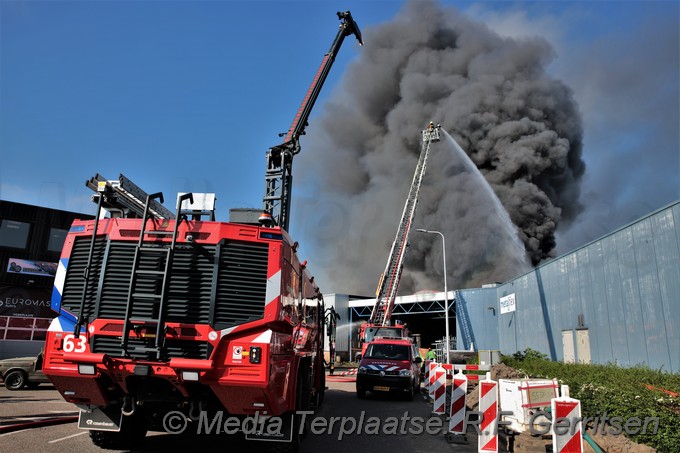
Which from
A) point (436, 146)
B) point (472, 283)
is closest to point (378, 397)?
point (472, 283)

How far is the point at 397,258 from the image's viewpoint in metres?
32.6

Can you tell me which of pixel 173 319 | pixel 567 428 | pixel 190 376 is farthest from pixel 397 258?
pixel 190 376

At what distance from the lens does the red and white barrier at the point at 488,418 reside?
6.16 m

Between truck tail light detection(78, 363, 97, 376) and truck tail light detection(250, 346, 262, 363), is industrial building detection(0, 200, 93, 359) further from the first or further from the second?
truck tail light detection(250, 346, 262, 363)

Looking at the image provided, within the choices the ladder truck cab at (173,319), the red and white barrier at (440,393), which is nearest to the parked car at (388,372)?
the red and white barrier at (440,393)

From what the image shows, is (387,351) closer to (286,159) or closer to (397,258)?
(286,159)

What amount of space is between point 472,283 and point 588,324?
23.9m

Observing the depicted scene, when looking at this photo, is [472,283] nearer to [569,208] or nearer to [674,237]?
[569,208]

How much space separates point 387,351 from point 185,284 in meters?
10.00

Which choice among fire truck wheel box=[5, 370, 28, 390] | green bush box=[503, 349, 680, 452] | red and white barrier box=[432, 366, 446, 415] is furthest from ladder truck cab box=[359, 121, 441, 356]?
green bush box=[503, 349, 680, 452]

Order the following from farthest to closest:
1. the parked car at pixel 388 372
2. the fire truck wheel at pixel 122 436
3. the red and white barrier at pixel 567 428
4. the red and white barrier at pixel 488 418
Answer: the parked car at pixel 388 372 → the red and white barrier at pixel 488 418 → the fire truck wheel at pixel 122 436 → the red and white barrier at pixel 567 428

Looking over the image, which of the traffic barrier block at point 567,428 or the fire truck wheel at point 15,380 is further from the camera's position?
the fire truck wheel at point 15,380

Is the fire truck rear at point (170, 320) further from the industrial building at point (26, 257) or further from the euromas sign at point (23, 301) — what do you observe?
A: the euromas sign at point (23, 301)

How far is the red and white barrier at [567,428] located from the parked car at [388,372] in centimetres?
807
